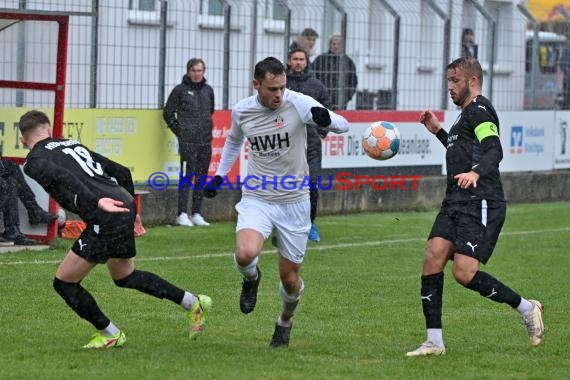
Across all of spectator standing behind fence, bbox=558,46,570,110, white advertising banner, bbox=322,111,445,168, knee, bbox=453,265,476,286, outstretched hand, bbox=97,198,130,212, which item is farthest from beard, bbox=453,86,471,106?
spectator standing behind fence, bbox=558,46,570,110

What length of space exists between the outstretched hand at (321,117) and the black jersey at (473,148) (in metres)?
0.87

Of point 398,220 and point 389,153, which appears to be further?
point 398,220

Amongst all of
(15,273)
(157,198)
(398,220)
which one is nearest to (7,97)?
(157,198)

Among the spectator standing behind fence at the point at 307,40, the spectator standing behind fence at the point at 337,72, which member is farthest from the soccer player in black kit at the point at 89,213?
the spectator standing behind fence at the point at 337,72

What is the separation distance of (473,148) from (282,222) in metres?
1.38

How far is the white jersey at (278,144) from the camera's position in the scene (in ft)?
29.7

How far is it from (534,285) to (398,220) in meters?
6.40

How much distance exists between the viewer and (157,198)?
17375 mm

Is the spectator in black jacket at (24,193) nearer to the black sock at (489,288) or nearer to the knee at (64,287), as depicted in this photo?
the knee at (64,287)

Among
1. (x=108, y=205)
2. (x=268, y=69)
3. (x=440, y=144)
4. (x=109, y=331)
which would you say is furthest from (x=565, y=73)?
(x=108, y=205)

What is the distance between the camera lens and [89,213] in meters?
8.57

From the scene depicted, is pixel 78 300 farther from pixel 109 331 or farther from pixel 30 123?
pixel 30 123

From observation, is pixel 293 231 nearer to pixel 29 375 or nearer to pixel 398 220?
pixel 29 375

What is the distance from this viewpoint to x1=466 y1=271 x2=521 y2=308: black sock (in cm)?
883
